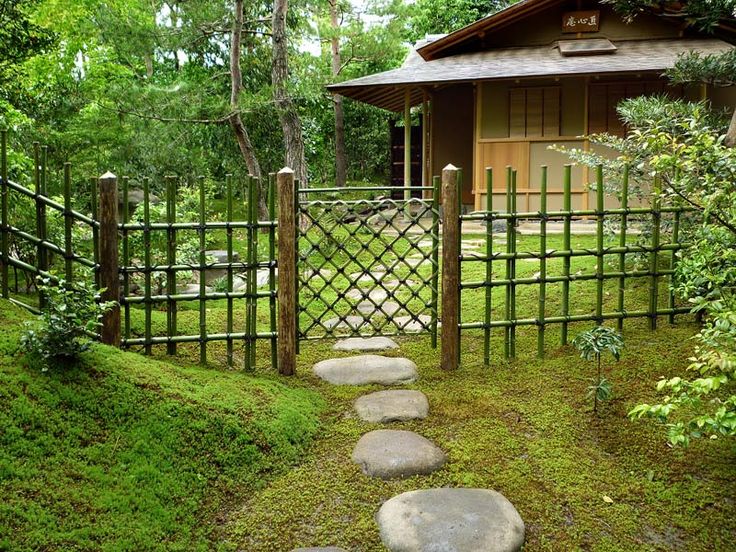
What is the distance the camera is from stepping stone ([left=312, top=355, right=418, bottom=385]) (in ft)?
16.2

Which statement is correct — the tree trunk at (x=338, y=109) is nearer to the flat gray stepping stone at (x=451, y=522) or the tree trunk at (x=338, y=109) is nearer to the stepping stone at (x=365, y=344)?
the stepping stone at (x=365, y=344)

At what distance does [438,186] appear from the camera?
5340 millimetres

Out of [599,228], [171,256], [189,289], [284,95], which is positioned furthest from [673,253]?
[284,95]

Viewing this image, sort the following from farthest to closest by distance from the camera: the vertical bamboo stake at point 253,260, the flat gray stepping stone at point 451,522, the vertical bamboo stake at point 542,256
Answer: the vertical bamboo stake at point 542,256
the vertical bamboo stake at point 253,260
the flat gray stepping stone at point 451,522

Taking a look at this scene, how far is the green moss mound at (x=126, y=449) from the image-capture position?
2.86 m

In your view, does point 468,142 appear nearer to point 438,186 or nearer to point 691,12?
point 691,12

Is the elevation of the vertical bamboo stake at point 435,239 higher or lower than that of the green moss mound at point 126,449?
higher

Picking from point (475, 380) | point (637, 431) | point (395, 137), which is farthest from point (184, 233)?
point (395, 137)

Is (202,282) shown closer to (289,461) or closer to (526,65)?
(289,461)

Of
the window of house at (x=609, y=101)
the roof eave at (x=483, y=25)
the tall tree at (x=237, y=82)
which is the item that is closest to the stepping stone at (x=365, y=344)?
the tall tree at (x=237, y=82)

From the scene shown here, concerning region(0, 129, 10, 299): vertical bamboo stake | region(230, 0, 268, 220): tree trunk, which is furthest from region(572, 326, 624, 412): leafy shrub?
region(230, 0, 268, 220): tree trunk

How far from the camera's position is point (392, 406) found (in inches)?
175

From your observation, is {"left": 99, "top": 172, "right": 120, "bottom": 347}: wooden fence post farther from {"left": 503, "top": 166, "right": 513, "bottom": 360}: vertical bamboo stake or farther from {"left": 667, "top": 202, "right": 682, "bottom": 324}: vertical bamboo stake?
{"left": 667, "top": 202, "right": 682, "bottom": 324}: vertical bamboo stake

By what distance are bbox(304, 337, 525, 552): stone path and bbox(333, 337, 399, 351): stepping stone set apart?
0.46 metres
